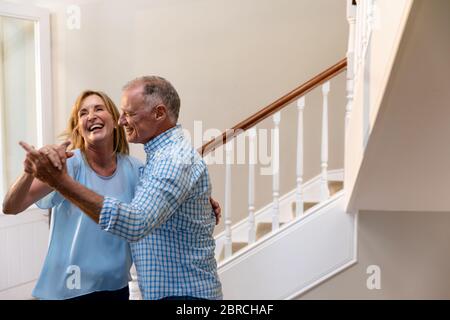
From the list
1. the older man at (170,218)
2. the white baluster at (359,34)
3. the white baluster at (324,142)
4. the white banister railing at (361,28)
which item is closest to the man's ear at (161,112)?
the older man at (170,218)

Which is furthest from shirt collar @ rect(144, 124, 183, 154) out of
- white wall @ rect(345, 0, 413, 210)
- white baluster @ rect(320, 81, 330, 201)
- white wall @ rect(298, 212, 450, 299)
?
white wall @ rect(298, 212, 450, 299)

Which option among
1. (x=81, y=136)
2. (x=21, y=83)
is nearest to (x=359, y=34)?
(x=81, y=136)

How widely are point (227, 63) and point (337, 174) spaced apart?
50.2 inches

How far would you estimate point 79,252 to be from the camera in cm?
164

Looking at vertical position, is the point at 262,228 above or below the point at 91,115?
below

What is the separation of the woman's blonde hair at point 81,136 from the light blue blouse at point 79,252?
11 centimetres

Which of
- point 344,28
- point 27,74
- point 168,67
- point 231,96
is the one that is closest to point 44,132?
point 27,74

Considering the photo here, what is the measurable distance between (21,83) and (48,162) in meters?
3.03

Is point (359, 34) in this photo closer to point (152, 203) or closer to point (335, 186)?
point (335, 186)

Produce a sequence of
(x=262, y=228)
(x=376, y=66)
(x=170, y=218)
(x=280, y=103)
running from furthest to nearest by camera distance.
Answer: (x=262, y=228), (x=280, y=103), (x=376, y=66), (x=170, y=218)

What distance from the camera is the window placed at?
3.87 m

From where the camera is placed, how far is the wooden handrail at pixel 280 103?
310 cm

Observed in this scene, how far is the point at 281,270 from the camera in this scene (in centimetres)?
321

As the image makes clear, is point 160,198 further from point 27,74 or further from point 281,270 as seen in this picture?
point 27,74
